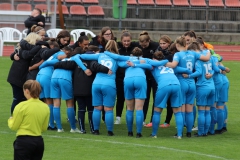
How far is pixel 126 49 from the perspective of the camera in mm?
13641

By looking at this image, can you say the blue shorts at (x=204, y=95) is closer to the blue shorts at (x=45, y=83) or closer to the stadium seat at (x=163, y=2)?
the blue shorts at (x=45, y=83)

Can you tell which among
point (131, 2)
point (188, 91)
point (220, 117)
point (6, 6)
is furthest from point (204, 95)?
point (131, 2)

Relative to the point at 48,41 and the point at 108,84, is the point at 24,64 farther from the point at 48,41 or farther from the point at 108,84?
the point at 108,84

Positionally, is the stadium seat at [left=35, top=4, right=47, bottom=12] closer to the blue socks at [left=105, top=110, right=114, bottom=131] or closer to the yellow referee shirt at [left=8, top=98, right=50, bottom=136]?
the blue socks at [left=105, top=110, right=114, bottom=131]

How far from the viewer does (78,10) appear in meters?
34.0

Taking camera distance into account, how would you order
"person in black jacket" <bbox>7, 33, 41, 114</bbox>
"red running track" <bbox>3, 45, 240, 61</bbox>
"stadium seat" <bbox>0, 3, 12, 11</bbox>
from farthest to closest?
"stadium seat" <bbox>0, 3, 12, 11</bbox> < "red running track" <bbox>3, 45, 240, 61</bbox> < "person in black jacket" <bbox>7, 33, 41, 114</bbox>

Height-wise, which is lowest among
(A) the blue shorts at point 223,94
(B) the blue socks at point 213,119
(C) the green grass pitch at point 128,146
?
(C) the green grass pitch at point 128,146

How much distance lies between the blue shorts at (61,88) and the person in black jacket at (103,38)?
1.27 m

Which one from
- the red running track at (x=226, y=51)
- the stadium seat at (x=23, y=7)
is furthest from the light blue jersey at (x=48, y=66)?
the stadium seat at (x=23, y=7)

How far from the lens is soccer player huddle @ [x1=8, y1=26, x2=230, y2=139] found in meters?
12.3

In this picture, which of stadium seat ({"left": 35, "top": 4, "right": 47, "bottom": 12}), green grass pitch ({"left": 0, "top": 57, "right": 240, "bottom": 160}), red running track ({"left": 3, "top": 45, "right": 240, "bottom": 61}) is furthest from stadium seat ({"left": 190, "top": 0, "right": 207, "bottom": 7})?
green grass pitch ({"left": 0, "top": 57, "right": 240, "bottom": 160})

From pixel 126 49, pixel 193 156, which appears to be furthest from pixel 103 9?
pixel 193 156

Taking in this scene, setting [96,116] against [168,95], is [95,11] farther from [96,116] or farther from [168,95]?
[168,95]

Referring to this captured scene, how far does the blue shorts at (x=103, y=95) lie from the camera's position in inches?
482
